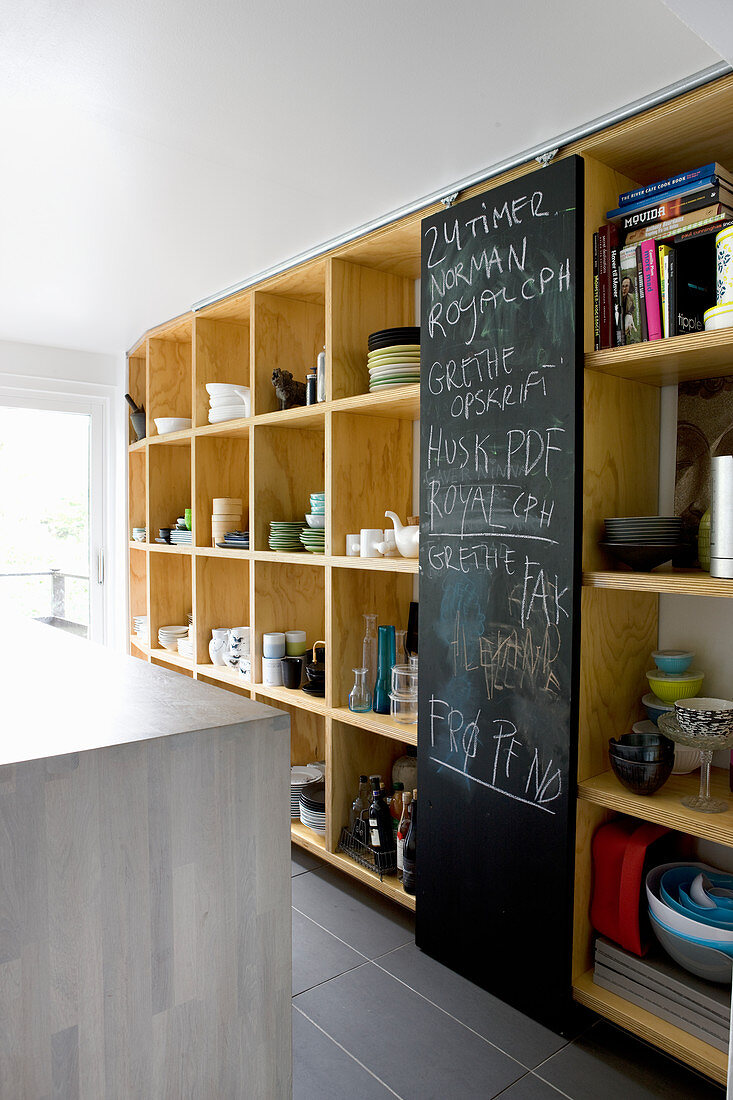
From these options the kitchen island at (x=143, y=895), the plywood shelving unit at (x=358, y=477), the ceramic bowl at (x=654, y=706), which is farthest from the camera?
the ceramic bowl at (x=654, y=706)

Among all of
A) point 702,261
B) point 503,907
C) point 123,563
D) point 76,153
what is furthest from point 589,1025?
point 123,563

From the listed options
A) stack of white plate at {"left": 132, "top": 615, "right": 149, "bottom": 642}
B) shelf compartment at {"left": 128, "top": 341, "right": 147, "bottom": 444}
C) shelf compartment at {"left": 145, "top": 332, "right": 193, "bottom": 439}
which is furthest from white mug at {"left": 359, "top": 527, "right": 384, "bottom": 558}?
shelf compartment at {"left": 128, "top": 341, "right": 147, "bottom": 444}

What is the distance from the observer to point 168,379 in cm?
428

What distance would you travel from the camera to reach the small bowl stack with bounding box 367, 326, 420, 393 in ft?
8.28

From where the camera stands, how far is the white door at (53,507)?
4.45m

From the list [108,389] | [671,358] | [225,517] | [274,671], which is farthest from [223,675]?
[671,358]

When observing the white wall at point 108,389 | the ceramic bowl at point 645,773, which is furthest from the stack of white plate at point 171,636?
the ceramic bowl at point 645,773

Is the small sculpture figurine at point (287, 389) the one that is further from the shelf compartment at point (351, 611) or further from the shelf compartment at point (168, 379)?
the shelf compartment at point (168, 379)

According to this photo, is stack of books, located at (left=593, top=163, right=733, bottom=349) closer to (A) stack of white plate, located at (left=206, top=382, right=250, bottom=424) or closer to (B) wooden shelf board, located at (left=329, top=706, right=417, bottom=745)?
(B) wooden shelf board, located at (left=329, top=706, right=417, bottom=745)

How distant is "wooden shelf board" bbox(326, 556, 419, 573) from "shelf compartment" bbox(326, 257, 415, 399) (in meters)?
0.60

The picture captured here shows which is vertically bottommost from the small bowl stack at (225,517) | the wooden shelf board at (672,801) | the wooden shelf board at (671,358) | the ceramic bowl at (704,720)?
the wooden shelf board at (672,801)

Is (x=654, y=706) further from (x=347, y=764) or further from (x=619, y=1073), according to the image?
(x=347, y=764)

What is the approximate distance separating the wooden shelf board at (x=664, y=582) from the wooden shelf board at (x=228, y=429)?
72.0 inches

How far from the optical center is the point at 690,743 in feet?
5.94
